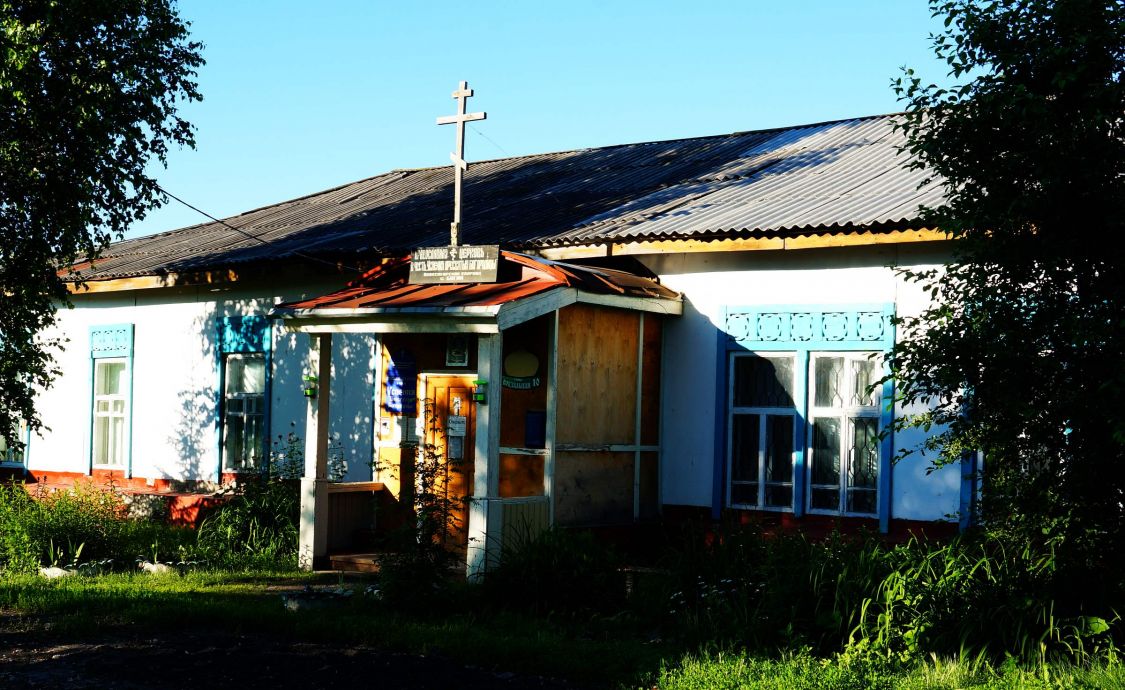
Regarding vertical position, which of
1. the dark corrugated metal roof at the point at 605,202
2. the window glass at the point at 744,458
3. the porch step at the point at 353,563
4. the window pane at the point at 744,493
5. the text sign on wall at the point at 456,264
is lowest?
the porch step at the point at 353,563

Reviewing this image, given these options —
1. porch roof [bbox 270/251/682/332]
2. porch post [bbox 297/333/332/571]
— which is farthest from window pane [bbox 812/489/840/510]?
porch post [bbox 297/333/332/571]

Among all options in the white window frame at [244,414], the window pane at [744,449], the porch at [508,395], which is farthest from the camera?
the white window frame at [244,414]

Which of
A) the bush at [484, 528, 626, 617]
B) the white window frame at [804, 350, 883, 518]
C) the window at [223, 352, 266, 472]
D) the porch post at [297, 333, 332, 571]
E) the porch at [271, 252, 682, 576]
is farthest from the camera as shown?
the window at [223, 352, 266, 472]

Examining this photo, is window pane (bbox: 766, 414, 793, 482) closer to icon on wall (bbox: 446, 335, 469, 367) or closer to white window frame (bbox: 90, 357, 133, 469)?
icon on wall (bbox: 446, 335, 469, 367)

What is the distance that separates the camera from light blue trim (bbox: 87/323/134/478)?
55.5 feet

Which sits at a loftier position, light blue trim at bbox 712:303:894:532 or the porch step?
light blue trim at bbox 712:303:894:532

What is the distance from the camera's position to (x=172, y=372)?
16391 mm

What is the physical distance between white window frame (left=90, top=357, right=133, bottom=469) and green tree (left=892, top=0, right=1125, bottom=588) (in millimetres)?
12713

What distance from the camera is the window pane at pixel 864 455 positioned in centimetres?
1109

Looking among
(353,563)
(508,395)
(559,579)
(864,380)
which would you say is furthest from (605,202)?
(559,579)

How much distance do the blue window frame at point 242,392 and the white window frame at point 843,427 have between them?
22.9 ft

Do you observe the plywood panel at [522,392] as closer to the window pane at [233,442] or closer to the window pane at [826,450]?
the window pane at [826,450]

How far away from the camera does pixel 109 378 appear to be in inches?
688

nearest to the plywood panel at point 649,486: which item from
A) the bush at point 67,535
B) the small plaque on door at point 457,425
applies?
the small plaque on door at point 457,425
